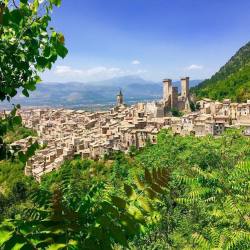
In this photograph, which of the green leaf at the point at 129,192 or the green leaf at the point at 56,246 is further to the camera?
the green leaf at the point at 129,192

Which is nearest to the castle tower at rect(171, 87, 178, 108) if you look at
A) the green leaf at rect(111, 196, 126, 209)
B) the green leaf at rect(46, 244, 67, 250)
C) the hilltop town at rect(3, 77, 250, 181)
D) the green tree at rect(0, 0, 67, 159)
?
the hilltop town at rect(3, 77, 250, 181)

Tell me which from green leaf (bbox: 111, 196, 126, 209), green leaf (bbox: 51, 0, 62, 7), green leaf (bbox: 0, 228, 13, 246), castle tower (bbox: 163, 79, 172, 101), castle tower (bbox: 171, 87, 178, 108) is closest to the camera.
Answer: green leaf (bbox: 0, 228, 13, 246)

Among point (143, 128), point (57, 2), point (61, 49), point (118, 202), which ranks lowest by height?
point (143, 128)

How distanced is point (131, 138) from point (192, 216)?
35.6 metres

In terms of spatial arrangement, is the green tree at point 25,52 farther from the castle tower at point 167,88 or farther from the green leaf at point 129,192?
the castle tower at point 167,88

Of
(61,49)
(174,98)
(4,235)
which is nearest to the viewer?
(4,235)

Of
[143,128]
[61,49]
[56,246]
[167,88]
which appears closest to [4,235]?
[56,246]

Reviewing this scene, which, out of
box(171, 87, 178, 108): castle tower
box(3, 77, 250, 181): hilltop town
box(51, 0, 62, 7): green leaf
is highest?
box(51, 0, 62, 7): green leaf

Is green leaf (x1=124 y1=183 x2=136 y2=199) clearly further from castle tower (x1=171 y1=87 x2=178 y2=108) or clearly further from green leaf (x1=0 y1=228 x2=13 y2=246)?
castle tower (x1=171 y1=87 x2=178 y2=108)

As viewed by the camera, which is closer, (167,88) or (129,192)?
(129,192)

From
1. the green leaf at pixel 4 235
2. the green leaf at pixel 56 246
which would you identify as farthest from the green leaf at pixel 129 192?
the green leaf at pixel 4 235

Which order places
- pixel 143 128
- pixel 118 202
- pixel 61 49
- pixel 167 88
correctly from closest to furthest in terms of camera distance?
pixel 118 202
pixel 61 49
pixel 143 128
pixel 167 88

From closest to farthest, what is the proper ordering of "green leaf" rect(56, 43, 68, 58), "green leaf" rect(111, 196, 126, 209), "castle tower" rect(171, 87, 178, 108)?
"green leaf" rect(111, 196, 126, 209), "green leaf" rect(56, 43, 68, 58), "castle tower" rect(171, 87, 178, 108)

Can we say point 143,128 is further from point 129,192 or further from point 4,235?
point 4,235
